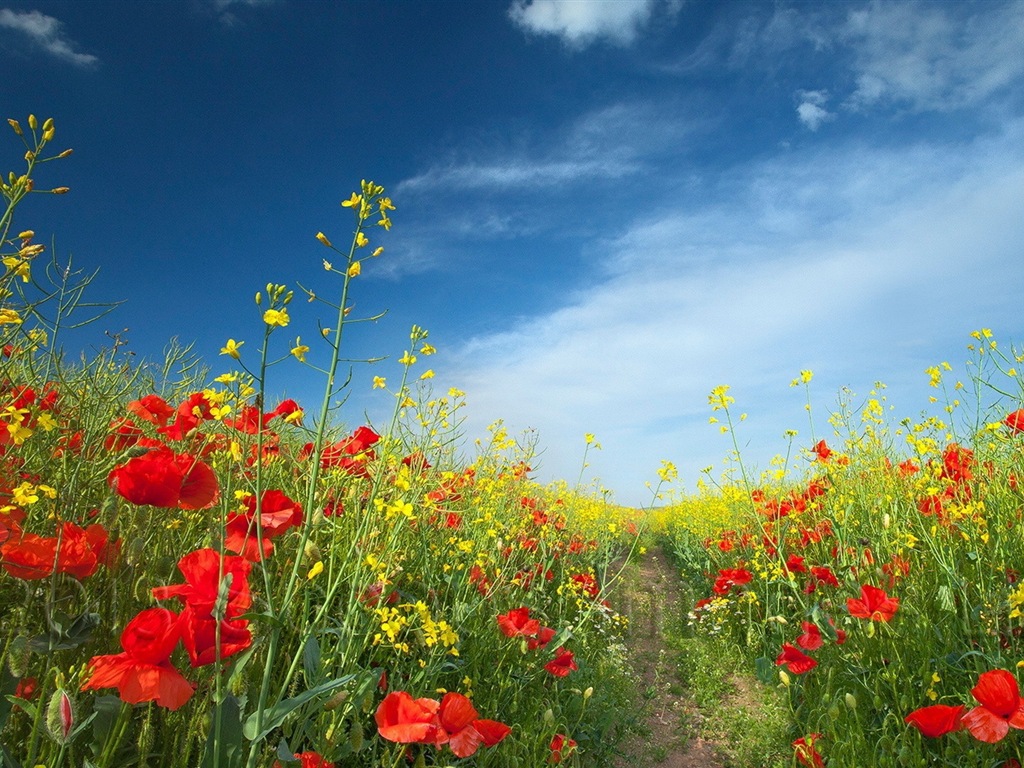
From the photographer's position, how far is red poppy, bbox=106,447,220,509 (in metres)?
1.34

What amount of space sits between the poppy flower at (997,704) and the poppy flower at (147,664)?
237 cm

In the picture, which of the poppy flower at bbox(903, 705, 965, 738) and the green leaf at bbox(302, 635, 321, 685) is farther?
the poppy flower at bbox(903, 705, 965, 738)

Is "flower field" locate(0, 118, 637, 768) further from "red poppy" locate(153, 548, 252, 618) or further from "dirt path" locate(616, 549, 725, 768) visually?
"dirt path" locate(616, 549, 725, 768)

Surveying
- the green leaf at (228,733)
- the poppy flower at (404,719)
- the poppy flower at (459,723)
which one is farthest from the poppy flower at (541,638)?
the green leaf at (228,733)

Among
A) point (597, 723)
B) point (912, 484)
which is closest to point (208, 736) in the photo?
point (597, 723)

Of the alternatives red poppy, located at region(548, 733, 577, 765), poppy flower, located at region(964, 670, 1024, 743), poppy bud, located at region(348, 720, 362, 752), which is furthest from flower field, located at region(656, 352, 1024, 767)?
poppy bud, located at region(348, 720, 362, 752)

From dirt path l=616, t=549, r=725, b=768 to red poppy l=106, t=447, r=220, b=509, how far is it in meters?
2.89

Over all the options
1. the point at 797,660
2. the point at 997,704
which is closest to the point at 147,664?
the point at 997,704

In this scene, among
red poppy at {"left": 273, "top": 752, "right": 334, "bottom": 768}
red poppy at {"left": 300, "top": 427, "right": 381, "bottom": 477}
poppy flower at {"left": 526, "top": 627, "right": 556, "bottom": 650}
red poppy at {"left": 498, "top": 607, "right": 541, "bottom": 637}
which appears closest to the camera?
red poppy at {"left": 273, "top": 752, "right": 334, "bottom": 768}

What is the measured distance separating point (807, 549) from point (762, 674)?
189 cm

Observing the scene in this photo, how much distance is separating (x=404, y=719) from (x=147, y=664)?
0.71 m

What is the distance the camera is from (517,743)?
254cm

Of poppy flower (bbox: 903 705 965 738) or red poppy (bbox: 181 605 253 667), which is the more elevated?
red poppy (bbox: 181 605 253 667)

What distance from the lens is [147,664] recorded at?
3.65 ft
